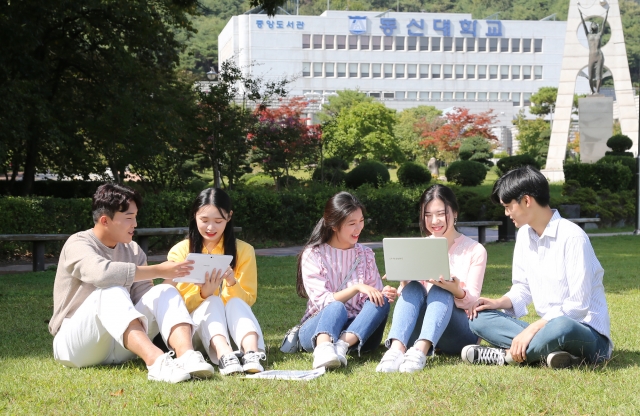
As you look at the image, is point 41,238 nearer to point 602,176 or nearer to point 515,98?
point 602,176

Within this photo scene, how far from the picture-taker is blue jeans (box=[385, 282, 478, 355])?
485 cm

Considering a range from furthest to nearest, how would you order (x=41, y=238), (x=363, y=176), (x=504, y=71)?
(x=504, y=71)
(x=363, y=176)
(x=41, y=238)

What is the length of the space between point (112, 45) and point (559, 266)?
13.4m

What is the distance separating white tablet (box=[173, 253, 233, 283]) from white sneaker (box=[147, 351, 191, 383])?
1.68 feet

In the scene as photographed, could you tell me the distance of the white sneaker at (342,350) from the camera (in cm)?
475

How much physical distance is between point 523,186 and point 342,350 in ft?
4.66

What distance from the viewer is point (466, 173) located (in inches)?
1208

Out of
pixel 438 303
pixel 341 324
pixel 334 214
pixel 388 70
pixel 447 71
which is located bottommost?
pixel 341 324

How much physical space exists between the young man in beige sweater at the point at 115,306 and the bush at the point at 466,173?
26.6m

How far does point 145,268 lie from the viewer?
4.69 metres

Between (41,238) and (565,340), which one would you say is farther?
(41,238)

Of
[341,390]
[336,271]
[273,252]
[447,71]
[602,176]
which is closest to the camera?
[341,390]

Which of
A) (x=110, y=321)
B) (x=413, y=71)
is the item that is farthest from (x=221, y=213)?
(x=413, y=71)

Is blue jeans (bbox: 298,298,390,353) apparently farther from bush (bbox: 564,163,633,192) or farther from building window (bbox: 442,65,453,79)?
building window (bbox: 442,65,453,79)
